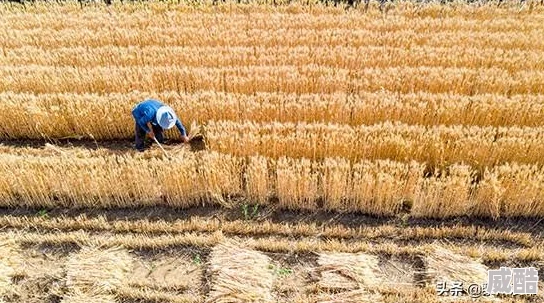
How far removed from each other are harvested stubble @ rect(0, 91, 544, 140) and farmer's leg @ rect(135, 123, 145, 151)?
0.48 m

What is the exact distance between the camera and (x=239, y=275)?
5.36 metres

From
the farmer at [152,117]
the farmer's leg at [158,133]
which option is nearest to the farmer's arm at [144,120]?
the farmer at [152,117]

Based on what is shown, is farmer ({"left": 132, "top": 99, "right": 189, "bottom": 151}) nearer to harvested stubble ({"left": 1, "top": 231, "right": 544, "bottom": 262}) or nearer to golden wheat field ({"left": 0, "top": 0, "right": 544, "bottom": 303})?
golden wheat field ({"left": 0, "top": 0, "right": 544, "bottom": 303})

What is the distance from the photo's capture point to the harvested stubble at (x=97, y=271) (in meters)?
5.34

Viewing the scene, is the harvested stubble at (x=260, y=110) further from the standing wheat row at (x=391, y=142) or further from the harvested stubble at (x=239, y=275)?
the harvested stubble at (x=239, y=275)

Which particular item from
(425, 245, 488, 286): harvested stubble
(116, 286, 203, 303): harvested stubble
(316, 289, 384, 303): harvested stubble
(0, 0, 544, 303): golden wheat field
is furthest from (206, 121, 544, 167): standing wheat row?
(116, 286, 203, 303): harvested stubble

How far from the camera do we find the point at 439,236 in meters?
5.76

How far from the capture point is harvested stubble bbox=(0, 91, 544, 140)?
724 centimetres

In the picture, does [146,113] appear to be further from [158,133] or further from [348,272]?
[348,272]

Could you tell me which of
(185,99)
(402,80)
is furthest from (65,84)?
(402,80)

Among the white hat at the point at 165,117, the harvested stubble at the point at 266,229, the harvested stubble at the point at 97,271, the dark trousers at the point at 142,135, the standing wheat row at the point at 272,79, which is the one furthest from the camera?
the standing wheat row at the point at 272,79

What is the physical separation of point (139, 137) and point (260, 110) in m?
2.00

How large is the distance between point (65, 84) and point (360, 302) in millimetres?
6808

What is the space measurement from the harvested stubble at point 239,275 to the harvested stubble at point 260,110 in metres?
2.60
